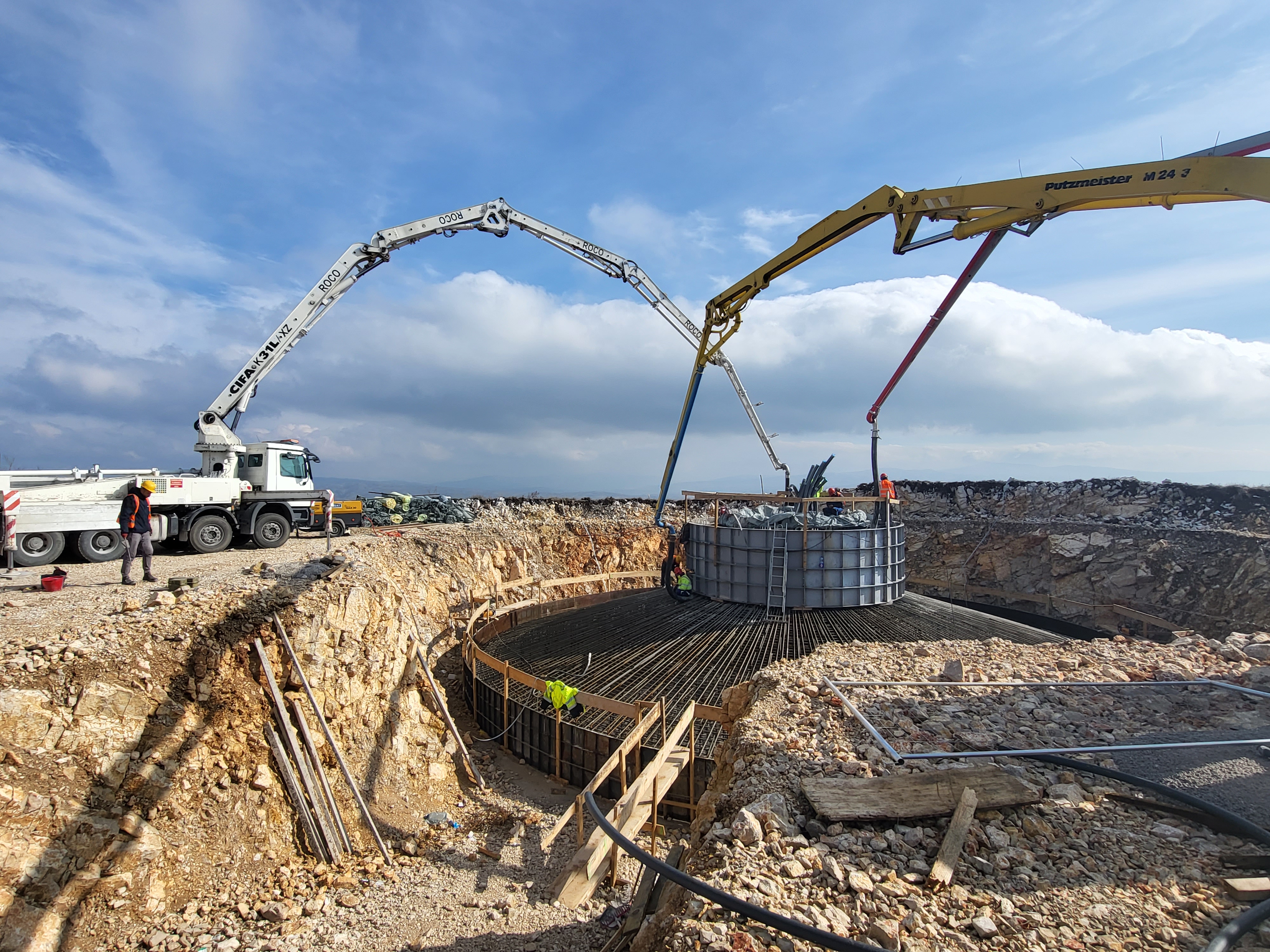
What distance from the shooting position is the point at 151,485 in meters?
13.8

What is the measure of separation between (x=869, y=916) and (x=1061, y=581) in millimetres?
25568

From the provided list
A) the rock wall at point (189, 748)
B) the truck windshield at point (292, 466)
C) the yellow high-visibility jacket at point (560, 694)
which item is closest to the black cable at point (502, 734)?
the rock wall at point (189, 748)

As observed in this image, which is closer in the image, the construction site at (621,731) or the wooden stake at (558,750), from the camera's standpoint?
the construction site at (621,731)

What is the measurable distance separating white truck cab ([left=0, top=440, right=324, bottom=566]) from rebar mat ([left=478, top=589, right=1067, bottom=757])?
7729 mm

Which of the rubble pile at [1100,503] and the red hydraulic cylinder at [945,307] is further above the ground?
the red hydraulic cylinder at [945,307]

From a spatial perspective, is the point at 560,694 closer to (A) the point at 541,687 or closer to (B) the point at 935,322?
(A) the point at 541,687

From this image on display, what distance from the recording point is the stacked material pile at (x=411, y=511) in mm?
25219

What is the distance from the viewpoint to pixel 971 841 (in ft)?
13.3

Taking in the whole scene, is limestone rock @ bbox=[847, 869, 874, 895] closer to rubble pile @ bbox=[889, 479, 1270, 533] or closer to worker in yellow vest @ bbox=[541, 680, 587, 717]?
worker in yellow vest @ bbox=[541, 680, 587, 717]

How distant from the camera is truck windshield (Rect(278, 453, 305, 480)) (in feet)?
56.7

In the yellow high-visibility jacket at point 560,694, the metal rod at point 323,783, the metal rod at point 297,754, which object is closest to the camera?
the metal rod at point 297,754

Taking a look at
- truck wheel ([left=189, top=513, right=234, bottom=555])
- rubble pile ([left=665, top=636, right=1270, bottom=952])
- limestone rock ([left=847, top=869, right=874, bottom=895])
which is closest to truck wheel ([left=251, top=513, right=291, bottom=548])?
truck wheel ([left=189, top=513, right=234, bottom=555])

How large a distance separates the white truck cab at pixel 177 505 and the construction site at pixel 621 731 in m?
0.09

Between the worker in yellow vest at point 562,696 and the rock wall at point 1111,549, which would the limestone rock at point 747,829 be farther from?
the rock wall at point 1111,549
